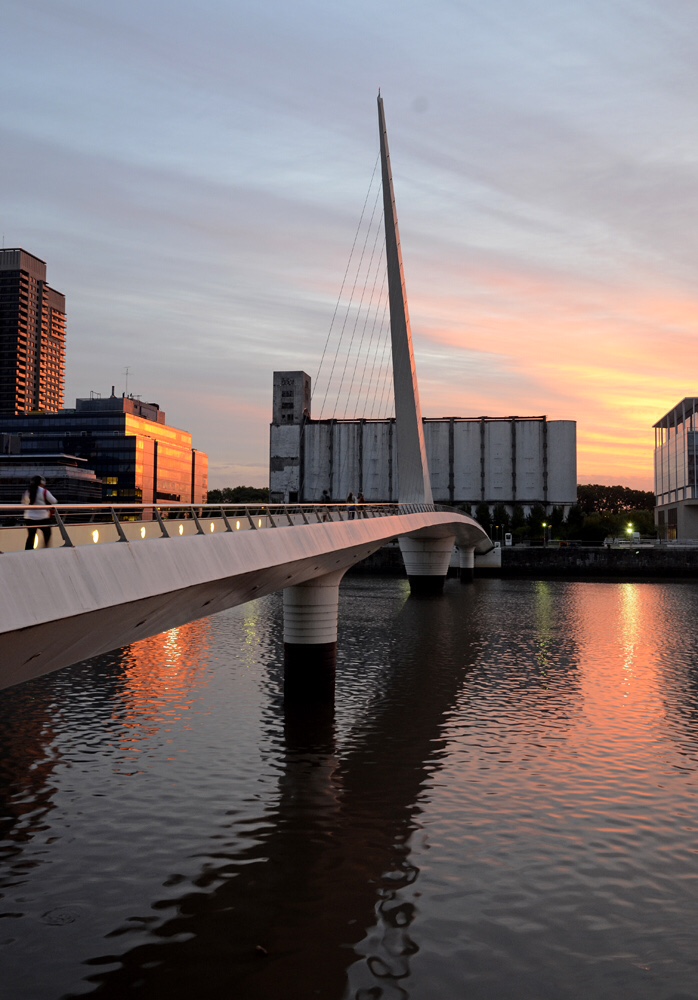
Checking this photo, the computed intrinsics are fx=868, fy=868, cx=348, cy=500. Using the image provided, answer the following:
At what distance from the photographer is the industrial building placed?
486ft

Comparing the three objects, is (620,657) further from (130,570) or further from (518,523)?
(518,523)

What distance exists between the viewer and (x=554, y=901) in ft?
41.2

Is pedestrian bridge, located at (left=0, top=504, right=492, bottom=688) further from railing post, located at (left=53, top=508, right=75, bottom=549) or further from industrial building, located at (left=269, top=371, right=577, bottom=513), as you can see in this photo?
industrial building, located at (left=269, top=371, right=577, bottom=513)

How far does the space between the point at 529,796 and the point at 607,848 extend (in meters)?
2.92

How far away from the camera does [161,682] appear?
29547mm

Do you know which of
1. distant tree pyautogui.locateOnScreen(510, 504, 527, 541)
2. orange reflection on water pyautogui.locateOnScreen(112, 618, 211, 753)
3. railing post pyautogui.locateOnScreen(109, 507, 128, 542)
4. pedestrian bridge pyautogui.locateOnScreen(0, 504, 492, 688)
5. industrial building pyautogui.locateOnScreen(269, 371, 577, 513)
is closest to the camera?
pedestrian bridge pyautogui.locateOnScreen(0, 504, 492, 688)

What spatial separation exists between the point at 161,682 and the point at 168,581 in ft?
58.3

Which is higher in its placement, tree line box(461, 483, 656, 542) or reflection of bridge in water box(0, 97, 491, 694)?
tree line box(461, 483, 656, 542)

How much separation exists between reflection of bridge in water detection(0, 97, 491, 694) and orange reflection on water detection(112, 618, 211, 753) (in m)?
3.81

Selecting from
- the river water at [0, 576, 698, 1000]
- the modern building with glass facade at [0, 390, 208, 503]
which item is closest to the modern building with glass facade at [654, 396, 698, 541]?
the modern building with glass facade at [0, 390, 208, 503]

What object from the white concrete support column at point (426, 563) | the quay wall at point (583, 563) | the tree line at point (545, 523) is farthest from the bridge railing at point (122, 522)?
the tree line at point (545, 523)

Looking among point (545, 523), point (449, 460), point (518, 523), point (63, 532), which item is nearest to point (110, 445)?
point (449, 460)

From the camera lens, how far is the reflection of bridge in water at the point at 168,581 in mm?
9961

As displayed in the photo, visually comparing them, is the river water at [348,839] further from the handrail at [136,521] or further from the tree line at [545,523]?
the tree line at [545,523]
